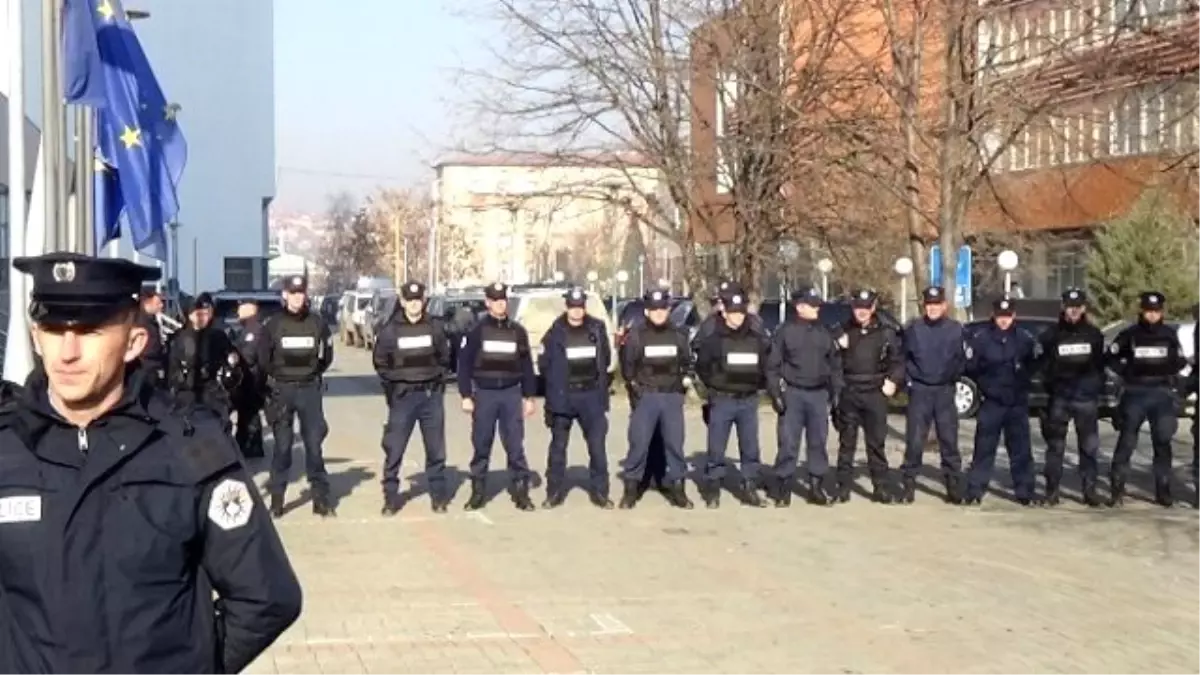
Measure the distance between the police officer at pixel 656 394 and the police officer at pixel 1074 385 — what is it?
3073 mm

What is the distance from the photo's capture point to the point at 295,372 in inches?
518

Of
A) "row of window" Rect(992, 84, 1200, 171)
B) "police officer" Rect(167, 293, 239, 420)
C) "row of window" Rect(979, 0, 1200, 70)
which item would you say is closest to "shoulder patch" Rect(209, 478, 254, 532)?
"police officer" Rect(167, 293, 239, 420)

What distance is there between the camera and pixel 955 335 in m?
13.9

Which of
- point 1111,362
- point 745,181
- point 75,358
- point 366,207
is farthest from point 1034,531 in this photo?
point 366,207

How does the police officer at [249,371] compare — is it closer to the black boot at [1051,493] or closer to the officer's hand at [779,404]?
the officer's hand at [779,404]

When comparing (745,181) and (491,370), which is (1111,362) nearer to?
(491,370)

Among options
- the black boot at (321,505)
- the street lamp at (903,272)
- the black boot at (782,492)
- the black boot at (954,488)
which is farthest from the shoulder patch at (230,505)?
the street lamp at (903,272)

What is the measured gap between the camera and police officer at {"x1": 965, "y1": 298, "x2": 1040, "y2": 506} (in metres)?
13.7

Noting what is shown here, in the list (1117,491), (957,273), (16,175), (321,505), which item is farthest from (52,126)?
(957,273)

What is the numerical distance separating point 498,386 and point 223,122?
59.5 m

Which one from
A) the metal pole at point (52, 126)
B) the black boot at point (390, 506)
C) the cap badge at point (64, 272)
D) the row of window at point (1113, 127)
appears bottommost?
the black boot at point (390, 506)

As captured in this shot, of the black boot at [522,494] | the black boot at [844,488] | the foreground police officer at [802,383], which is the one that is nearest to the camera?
the black boot at [522,494]

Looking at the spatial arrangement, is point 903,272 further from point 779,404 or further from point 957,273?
point 779,404

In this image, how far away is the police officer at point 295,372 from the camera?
13125mm
